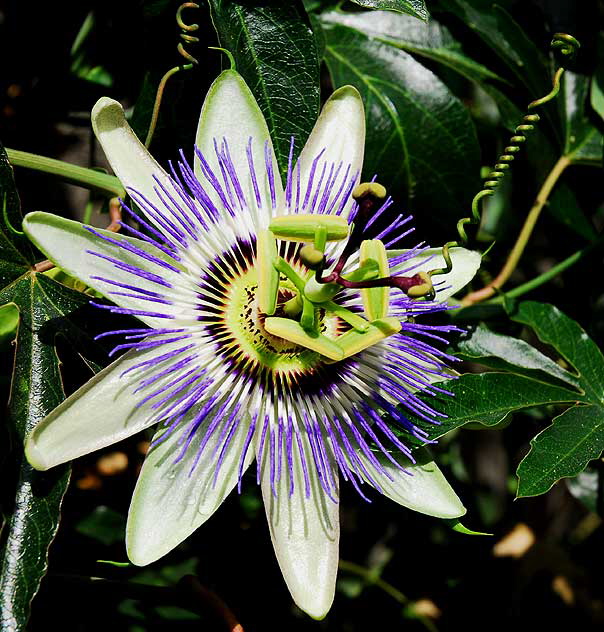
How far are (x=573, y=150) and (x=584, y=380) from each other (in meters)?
0.66

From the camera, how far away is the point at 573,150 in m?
2.09

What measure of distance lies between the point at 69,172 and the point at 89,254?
273 mm

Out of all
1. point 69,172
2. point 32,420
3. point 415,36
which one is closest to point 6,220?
point 69,172

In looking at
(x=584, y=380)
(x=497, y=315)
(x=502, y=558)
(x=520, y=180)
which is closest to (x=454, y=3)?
(x=520, y=180)

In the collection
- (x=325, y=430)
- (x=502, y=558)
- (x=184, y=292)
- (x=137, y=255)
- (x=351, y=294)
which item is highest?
(x=137, y=255)

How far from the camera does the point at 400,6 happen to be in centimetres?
140

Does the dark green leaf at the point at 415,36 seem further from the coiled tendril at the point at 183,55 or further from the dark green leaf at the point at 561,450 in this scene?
the dark green leaf at the point at 561,450

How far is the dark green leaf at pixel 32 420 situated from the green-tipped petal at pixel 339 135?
1.52 feet

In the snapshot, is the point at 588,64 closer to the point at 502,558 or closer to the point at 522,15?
the point at 522,15

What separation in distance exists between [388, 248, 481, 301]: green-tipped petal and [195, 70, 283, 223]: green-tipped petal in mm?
266

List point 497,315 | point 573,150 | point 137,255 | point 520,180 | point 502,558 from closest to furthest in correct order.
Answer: point 137,255, point 497,315, point 573,150, point 520,180, point 502,558

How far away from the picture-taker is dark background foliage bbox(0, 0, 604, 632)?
55.3 inches

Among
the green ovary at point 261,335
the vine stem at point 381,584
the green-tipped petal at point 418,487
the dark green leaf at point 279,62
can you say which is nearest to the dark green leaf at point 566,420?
the green-tipped petal at point 418,487

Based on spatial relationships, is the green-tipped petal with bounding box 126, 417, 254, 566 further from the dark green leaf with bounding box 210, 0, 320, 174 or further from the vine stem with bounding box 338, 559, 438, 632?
the vine stem with bounding box 338, 559, 438, 632
